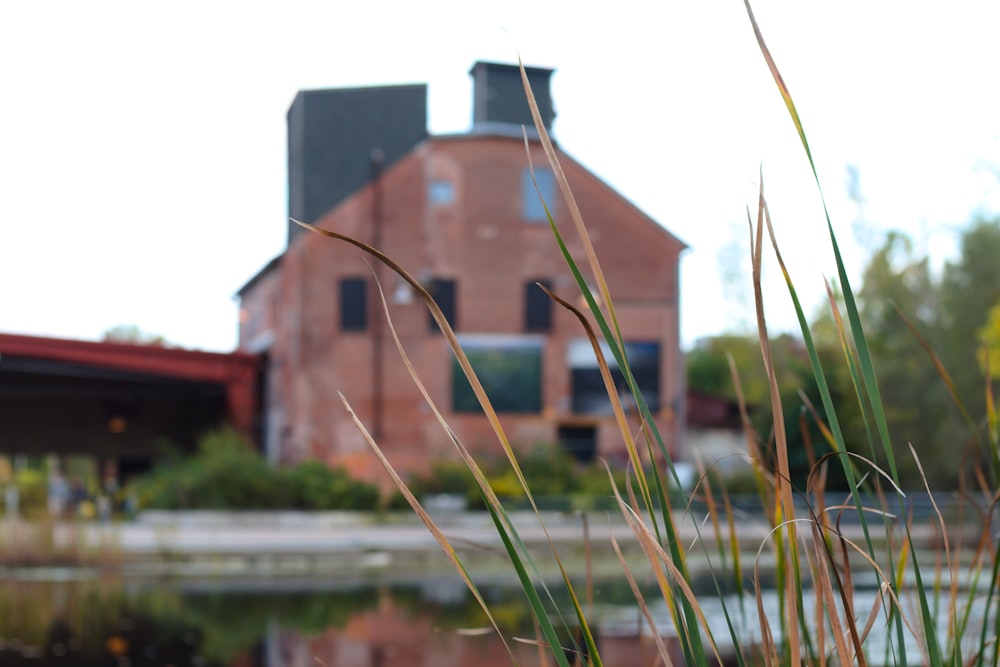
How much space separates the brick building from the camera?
24.0 metres

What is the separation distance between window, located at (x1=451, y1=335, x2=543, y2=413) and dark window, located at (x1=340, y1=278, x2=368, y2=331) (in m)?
2.00

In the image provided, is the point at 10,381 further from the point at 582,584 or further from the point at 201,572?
the point at 582,584

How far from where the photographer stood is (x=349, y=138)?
2414 cm

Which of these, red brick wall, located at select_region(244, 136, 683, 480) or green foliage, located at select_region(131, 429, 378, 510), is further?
red brick wall, located at select_region(244, 136, 683, 480)

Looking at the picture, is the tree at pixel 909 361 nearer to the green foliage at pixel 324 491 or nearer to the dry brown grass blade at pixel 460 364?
the green foliage at pixel 324 491

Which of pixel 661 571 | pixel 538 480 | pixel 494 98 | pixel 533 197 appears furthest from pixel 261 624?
A: pixel 494 98

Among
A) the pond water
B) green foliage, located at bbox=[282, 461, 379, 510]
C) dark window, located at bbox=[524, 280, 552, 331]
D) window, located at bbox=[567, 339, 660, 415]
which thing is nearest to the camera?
the pond water

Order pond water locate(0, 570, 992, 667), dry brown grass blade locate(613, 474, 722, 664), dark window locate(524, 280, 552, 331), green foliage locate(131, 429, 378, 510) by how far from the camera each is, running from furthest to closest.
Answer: dark window locate(524, 280, 552, 331), green foliage locate(131, 429, 378, 510), pond water locate(0, 570, 992, 667), dry brown grass blade locate(613, 474, 722, 664)

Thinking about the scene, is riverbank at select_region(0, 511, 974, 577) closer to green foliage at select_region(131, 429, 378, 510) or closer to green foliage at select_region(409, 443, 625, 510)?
green foliage at select_region(131, 429, 378, 510)

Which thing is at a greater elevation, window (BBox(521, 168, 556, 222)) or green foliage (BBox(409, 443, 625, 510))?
window (BBox(521, 168, 556, 222))

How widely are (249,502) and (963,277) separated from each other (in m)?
13.9

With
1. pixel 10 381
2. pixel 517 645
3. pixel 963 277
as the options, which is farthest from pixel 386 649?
pixel 10 381

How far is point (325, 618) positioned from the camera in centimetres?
891

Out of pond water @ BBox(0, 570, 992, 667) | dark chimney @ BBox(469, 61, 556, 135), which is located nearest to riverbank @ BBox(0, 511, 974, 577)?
pond water @ BBox(0, 570, 992, 667)
